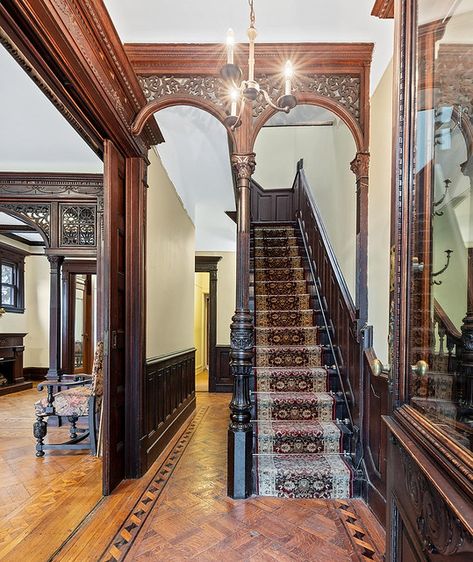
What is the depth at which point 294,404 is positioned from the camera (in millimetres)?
3145

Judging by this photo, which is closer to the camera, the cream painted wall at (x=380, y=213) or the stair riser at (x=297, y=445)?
the cream painted wall at (x=380, y=213)

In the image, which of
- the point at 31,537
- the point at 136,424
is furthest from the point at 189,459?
the point at 31,537

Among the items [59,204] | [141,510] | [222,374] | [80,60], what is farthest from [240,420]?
[222,374]

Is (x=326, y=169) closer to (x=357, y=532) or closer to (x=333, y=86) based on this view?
(x=333, y=86)

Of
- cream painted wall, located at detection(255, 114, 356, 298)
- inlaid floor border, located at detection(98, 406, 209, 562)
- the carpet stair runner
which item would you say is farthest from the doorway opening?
inlaid floor border, located at detection(98, 406, 209, 562)

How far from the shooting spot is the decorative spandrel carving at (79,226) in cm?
473

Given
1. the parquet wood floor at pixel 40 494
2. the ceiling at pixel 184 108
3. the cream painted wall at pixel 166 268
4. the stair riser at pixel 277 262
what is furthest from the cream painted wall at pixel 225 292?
the parquet wood floor at pixel 40 494

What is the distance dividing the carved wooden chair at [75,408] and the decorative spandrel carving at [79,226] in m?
1.73

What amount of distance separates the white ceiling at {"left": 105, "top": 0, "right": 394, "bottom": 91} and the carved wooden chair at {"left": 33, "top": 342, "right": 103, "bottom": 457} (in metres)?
2.39

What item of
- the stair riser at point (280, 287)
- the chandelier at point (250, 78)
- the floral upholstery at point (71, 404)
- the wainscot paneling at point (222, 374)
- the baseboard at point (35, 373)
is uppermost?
the chandelier at point (250, 78)

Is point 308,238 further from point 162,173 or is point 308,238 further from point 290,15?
point 290,15

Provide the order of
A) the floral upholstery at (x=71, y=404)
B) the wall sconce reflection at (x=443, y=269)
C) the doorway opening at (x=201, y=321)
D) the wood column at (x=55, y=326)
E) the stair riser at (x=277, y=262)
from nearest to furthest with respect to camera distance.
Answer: the wall sconce reflection at (x=443, y=269)
the floral upholstery at (x=71, y=404)
the wood column at (x=55, y=326)
the stair riser at (x=277, y=262)
the doorway opening at (x=201, y=321)

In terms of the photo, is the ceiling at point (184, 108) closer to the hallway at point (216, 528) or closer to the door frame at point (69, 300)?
the door frame at point (69, 300)

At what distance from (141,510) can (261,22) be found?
124 inches
